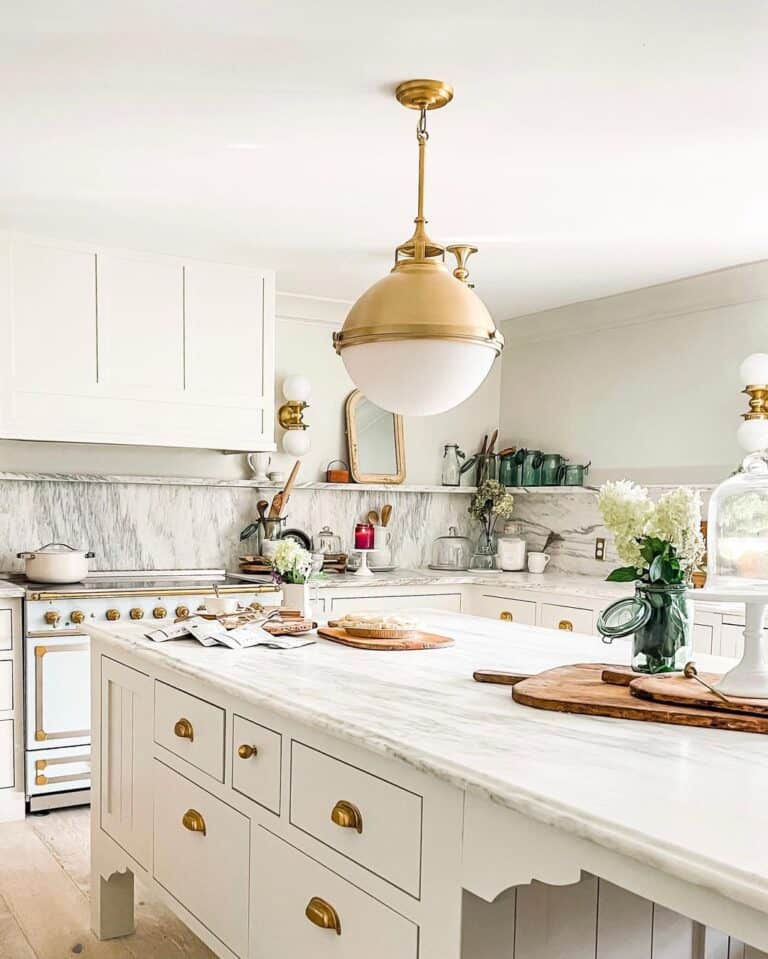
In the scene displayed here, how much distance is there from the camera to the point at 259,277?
4473 mm

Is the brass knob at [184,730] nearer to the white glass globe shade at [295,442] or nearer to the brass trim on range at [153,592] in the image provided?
the brass trim on range at [153,592]

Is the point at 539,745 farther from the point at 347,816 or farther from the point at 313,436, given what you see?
the point at 313,436

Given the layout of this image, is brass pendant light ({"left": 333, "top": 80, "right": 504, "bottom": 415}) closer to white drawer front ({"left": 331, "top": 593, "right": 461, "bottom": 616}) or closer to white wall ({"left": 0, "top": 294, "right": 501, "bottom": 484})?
white drawer front ({"left": 331, "top": 593, "right": 461, "bottom": 616})

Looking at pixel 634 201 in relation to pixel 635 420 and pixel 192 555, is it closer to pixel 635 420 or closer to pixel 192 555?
pixel 635 420

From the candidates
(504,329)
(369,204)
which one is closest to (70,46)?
(369,204)

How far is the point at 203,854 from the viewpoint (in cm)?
219

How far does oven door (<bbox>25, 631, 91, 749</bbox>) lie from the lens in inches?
147

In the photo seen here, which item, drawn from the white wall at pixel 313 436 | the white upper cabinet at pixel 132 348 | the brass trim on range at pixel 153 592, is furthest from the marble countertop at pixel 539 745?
the white wall at pixel 313 436

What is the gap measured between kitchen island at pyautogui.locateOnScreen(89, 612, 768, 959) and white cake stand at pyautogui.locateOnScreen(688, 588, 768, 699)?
0.14 meters

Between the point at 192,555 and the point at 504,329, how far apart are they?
7.60ft

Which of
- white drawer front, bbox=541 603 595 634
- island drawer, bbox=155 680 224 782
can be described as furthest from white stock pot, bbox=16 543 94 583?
white drawer front, bbox=541 603 595 634

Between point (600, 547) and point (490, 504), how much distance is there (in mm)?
753

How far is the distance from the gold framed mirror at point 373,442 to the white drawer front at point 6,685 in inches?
83.8

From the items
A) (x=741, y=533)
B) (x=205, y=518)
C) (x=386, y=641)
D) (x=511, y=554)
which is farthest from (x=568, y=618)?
(x=741, y=533)
